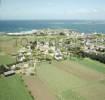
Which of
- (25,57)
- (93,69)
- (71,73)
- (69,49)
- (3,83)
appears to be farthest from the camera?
(69,49)

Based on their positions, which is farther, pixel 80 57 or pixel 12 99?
pixel 80 57

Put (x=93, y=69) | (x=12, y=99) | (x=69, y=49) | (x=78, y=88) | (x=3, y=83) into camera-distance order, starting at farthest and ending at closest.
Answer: (x=69, y=49)
(x=93, y=69)
(x=3, y=83)
(x=78, y=88)
(x=12, y=99)

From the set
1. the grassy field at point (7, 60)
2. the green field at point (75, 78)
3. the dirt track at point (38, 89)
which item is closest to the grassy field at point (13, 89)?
the dirt track at point (38, 89)

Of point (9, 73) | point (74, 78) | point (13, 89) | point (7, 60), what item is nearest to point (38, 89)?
point (13, 89)

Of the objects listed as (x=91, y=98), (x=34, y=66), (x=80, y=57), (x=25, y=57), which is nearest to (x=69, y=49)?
(x=80, y=57)

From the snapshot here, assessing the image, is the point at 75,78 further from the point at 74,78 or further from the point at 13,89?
the point at 13,89

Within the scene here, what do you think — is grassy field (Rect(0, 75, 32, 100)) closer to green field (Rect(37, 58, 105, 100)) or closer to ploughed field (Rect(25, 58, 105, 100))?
ploughed field (Rect(25, 58, 105, 100))

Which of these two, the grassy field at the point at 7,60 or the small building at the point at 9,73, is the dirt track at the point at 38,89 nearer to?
the small building at the point at 9,73

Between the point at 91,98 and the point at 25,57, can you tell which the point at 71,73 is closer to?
the point at 91,98
